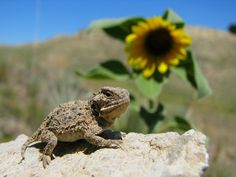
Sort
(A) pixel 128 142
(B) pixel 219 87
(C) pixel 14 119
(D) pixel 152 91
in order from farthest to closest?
1. (B) pixel 219 87
2. (C) pixel 14 119
3. (D) pixel 152 91
4. (A) pixel 128 142

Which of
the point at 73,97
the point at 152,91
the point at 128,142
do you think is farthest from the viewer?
the point at 73,97

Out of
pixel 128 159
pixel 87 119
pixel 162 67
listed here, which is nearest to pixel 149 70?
pixel 162 67

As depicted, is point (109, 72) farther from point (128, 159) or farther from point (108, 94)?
point (128, 159)

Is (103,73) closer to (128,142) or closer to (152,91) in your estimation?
(152,91)


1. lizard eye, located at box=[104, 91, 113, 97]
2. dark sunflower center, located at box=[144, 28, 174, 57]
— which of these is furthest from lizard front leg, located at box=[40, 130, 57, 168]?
dark sunflower center, located at box=[144, 28, 174, 57]

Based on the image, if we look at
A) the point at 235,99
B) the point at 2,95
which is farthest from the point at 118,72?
the point at 235,99

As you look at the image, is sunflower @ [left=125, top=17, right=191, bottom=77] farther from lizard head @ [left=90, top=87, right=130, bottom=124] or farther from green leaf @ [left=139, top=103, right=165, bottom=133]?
lizard head @ [left=90, top=87, right=130, bottom=124]

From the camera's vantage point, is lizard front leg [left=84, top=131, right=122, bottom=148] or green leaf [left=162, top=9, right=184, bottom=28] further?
green leaf [left=162, top=9, right=184, bottom=28]

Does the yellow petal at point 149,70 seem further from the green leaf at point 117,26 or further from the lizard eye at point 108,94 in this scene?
the lizard eye at point 108,94
